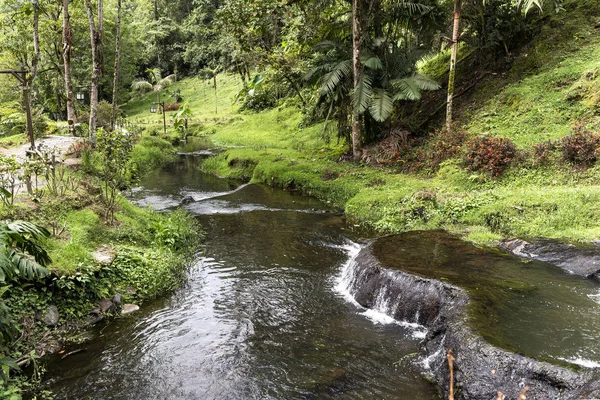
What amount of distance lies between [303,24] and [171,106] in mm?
37231

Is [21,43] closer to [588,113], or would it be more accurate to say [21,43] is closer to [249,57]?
[249,57]

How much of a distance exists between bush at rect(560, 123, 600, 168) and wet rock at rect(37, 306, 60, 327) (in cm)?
1377

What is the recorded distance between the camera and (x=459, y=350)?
21.2ft

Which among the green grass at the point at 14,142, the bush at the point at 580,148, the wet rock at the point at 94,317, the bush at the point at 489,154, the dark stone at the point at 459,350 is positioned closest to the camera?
the dark stone at the point at 459,350

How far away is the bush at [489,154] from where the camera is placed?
13727 mm

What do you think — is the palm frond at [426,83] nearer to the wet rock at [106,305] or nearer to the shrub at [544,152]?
the shrub at [544,152]

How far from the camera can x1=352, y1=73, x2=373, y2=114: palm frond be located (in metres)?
17.8

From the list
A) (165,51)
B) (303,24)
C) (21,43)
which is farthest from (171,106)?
(303,24)

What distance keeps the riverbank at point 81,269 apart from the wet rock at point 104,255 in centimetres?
2

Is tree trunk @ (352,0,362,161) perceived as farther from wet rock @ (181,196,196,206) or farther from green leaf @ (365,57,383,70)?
wet rock @ (181,196,196,206)

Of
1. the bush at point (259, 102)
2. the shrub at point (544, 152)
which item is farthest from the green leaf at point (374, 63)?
the bush at point (259, 102)

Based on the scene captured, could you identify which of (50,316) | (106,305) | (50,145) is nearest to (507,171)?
(106,305)

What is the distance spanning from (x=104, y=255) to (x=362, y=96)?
40.7ft

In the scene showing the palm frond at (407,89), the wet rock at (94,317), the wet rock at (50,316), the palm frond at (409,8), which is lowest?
the wet rock at (94,317)
